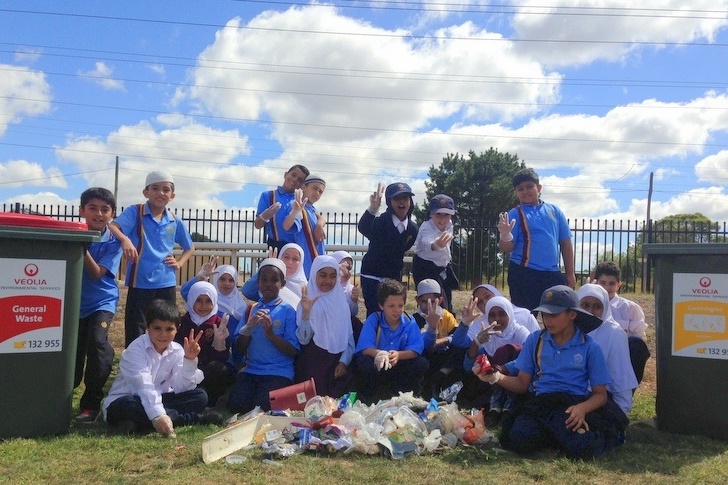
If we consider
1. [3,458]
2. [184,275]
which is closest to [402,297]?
[3,458]

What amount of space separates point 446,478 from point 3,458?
8.75ft

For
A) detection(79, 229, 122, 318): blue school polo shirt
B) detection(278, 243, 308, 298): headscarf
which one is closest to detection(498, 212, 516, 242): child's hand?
detection(278, 243, 308, 298): headscarf

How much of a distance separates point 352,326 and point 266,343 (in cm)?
100

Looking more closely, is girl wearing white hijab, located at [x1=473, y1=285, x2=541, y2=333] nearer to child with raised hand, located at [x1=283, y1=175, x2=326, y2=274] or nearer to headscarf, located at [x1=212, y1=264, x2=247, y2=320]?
child with raised hand, located at [x1=283, y1=175, x2=326, y2=274]

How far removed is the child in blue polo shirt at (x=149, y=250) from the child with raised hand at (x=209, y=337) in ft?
0.81

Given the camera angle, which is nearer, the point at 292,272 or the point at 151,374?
the point at 151,374

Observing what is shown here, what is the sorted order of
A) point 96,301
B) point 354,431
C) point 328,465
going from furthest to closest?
point 96,301, point 354,431, point 328,465

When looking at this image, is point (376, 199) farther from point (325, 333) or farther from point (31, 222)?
point (31, 222)

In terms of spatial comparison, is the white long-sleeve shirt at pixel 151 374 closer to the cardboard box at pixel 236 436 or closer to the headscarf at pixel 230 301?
the cardboard box at pixel 236 436

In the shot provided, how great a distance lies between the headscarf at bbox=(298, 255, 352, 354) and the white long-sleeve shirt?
46.1 inches

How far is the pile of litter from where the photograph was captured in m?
4.32

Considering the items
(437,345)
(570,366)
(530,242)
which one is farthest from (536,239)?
(570,366)

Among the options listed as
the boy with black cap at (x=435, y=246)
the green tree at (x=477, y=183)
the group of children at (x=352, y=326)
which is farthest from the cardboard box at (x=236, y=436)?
the green tree at (x=477, y=183)

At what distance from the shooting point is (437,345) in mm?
6164
